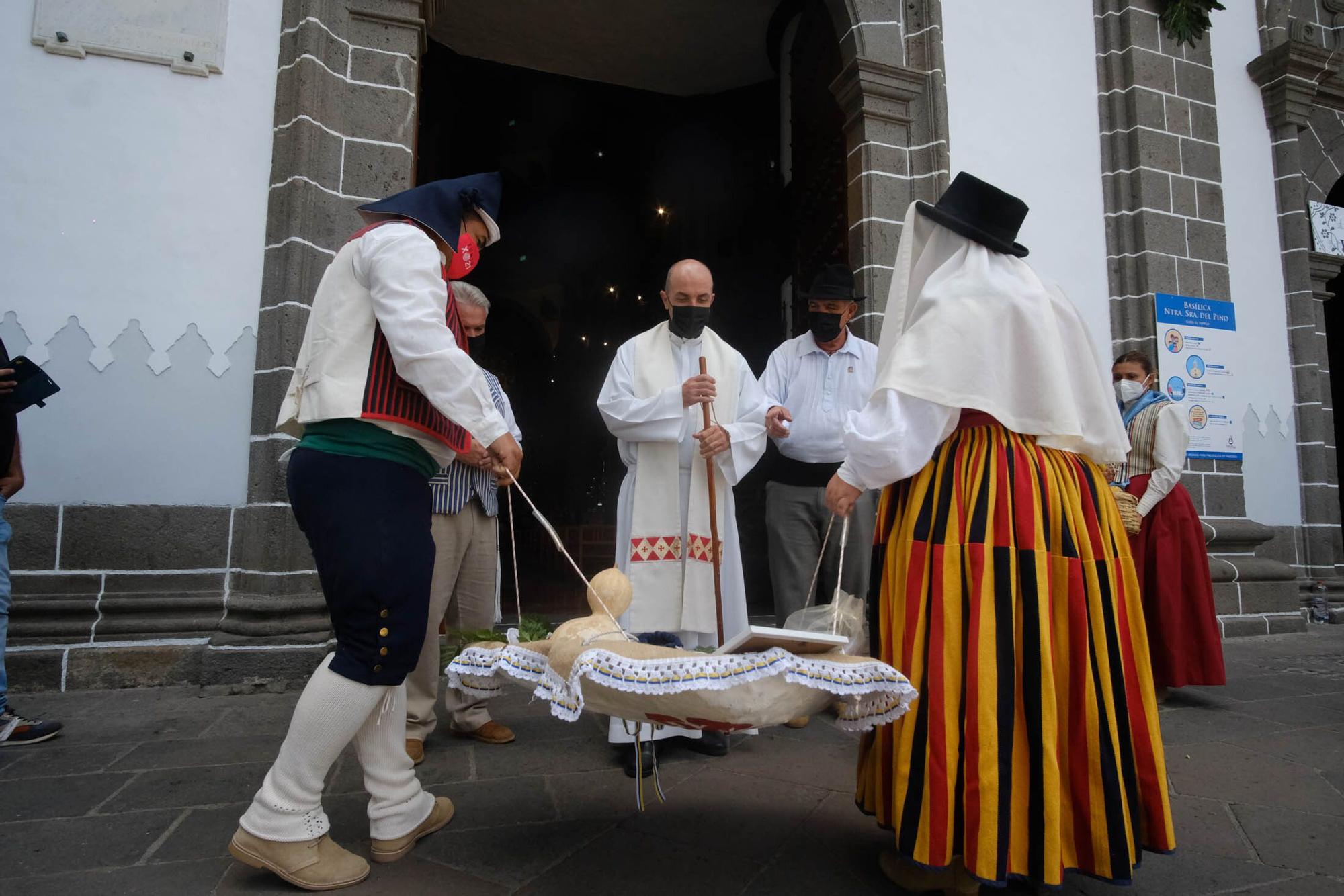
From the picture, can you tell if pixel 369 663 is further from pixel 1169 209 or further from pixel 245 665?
pixel 1169 209

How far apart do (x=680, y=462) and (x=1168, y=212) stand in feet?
15.9

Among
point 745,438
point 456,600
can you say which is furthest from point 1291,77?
point 456,600

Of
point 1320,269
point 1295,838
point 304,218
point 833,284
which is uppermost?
point 1320,269

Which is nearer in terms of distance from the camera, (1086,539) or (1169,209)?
(1086,539)

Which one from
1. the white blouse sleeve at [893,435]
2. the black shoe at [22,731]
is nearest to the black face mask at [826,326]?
the white blouse sleeve at [893,435]

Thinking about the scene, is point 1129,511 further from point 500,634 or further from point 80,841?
point 80,841

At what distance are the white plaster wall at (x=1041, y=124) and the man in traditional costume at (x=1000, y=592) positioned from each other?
155 inches

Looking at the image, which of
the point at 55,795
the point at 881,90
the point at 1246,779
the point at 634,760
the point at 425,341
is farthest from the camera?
the point at 881,90

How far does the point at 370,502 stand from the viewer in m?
2.11

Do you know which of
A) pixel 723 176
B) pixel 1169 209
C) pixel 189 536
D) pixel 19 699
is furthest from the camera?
pixel 723 176

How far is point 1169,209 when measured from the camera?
6.13 metres

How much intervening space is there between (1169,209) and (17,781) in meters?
7.39

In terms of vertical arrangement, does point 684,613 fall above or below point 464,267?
below

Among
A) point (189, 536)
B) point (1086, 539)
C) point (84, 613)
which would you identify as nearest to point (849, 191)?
point (1086, 539)
